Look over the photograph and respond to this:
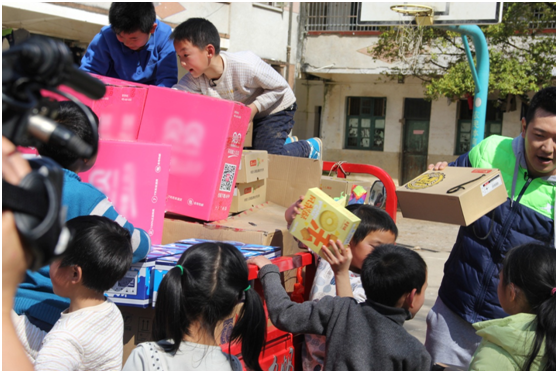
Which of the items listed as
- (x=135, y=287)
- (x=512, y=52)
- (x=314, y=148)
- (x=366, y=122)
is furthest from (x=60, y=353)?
(x=366, y=122)

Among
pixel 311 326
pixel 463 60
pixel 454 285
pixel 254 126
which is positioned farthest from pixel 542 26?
pixel 311 326

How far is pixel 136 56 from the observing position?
3.52m

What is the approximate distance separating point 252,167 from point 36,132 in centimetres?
230

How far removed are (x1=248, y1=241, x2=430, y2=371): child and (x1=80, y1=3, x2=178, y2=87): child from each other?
2.05 m

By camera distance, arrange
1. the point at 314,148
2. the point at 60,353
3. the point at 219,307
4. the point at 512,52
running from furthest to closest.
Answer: the point at 512,52 → the point at 314,148 → the point at 219,307 → the point at 60,353

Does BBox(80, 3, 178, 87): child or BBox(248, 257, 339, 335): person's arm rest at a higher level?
BBox(80, 3, 178, 87): child

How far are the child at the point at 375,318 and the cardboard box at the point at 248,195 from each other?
1085 millimetres

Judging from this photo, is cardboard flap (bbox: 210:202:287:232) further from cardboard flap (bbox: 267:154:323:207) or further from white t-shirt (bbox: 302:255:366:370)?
white t-shirt (bbox: 302:255:366:370)

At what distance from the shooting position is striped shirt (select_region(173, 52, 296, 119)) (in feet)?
11.7

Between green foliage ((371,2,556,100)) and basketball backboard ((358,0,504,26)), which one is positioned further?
green foliage ((371,2,556,100))

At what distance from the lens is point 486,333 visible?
6.23ft

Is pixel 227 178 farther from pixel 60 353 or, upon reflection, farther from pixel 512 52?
pixel 512 52

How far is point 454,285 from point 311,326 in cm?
87

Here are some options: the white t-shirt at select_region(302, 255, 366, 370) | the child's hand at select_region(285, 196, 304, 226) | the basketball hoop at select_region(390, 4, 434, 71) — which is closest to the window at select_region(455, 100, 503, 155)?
the basketball hoop at select_region(390, 4, 434, 71)
